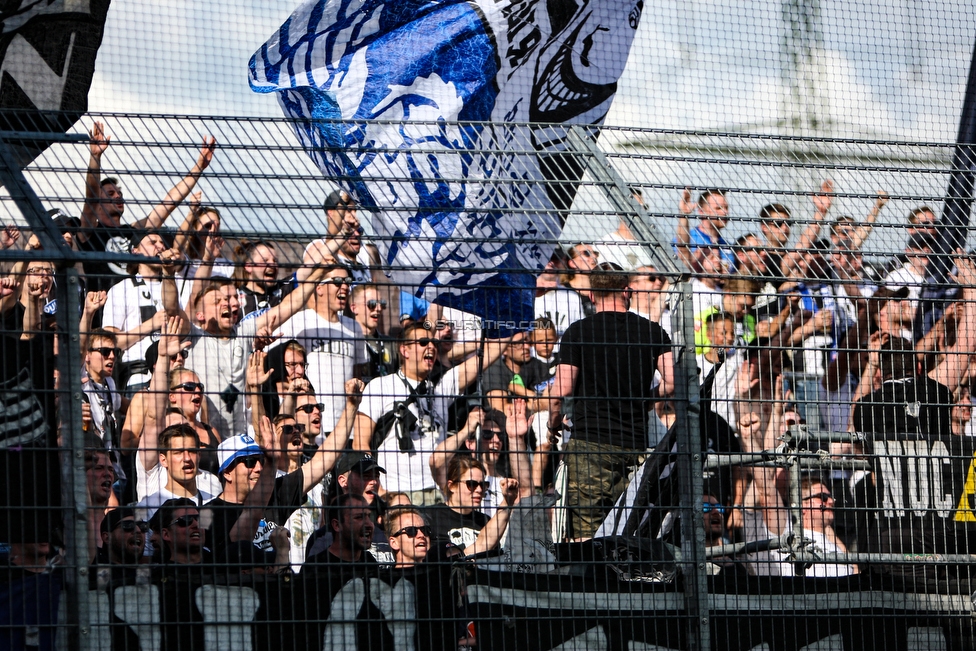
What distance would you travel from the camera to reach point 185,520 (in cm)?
410

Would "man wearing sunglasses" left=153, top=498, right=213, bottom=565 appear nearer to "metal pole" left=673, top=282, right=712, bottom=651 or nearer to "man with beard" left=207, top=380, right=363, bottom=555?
"man with beard" left=207, top=380, right=363, bottom=555

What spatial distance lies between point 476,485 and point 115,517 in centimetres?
126

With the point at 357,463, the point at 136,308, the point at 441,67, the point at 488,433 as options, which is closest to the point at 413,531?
the point at 357,463

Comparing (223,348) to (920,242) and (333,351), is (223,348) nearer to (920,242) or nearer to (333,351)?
(333,351)

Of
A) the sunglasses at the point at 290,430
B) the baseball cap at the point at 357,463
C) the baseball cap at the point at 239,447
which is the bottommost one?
the baseball cap at the point at 357,463

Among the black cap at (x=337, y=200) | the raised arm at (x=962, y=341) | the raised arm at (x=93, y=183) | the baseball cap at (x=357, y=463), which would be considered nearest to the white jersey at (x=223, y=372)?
the baseball cap at (x=357, y=463)

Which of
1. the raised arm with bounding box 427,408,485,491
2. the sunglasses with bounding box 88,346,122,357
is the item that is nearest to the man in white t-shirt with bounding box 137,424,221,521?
the sunglasses with bounding box 88,346,122,357

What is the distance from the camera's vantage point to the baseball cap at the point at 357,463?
4188 millimetres

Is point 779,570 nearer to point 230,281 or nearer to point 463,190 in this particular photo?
point 463,190

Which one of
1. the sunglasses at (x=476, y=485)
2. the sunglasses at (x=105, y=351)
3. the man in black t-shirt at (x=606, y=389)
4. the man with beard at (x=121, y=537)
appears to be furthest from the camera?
the man in black t-shirt at (x=606, y=389)

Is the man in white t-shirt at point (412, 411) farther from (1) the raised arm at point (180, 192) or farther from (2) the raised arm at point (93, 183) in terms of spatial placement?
(2) the raised arm at point (93, 183)

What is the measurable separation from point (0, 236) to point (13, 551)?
42.0 inches

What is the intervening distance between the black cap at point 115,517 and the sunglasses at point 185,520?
0.15 metres

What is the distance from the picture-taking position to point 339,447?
4.16 meters
